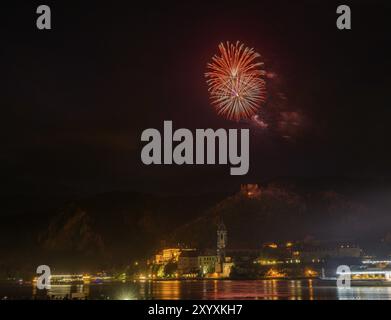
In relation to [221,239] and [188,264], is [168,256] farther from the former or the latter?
[221,239]

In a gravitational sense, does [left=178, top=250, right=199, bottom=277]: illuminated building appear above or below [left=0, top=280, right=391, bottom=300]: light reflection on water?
above

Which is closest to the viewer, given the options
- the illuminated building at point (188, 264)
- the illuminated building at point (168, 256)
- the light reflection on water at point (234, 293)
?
the light reflection on water at point (234, 293)

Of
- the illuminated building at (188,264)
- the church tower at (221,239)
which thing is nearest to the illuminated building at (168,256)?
the illuminated building at (188,264)

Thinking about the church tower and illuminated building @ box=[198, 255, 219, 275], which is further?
the church tower

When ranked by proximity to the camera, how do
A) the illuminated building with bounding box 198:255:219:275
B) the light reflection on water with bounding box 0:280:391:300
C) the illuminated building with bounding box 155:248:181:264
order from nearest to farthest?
1. the light reflection on water with bounding box 0:280:391:300
2. the illuminated building with bounding box 198:255:219:275
3. the illuminated building with bounding box 155:248:181:264

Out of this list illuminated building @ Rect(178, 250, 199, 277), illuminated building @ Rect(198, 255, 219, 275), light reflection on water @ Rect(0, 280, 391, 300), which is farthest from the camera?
illuminated building @ Rect(178, 250, 199, 277)

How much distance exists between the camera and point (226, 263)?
136m

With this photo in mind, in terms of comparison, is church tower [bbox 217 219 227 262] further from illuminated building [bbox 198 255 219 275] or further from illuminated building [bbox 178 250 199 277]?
illuminated building [bbox 178 250 199 277]

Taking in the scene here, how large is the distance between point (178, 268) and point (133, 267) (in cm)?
1673

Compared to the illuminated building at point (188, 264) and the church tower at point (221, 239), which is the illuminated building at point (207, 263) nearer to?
the illuminated building at point (188, 264)

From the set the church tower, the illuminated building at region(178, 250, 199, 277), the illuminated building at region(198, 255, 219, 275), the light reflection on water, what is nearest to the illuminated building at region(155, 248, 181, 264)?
the illuminated building at region(178, 250, 199, 277)

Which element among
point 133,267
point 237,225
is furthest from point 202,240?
point 133,267

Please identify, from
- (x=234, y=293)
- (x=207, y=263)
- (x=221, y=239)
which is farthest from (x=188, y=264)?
(x=234, y=293)
